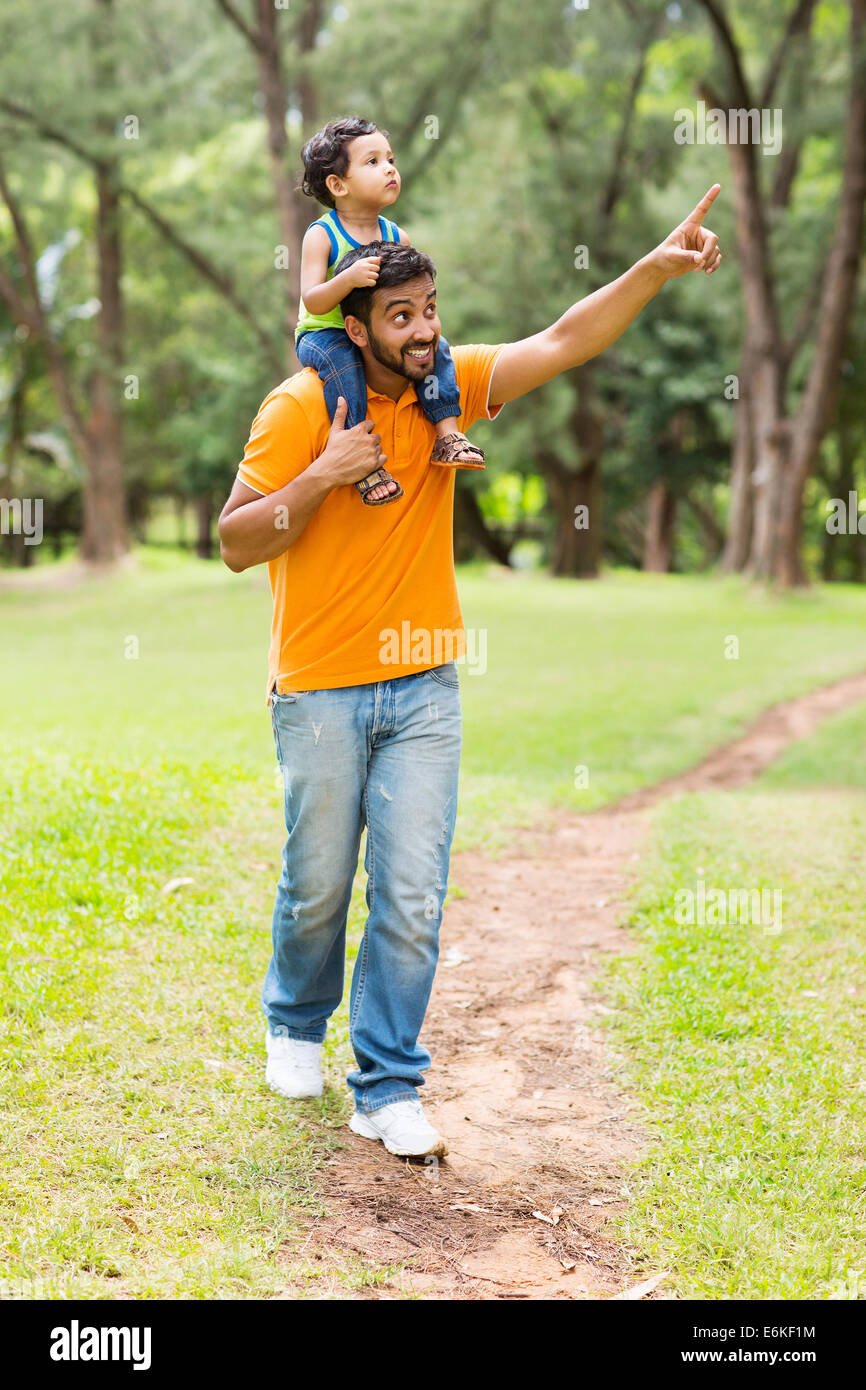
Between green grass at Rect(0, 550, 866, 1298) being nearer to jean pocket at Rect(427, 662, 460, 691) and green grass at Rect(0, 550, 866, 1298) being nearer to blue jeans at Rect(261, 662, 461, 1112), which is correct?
blue jeans at Rect(261, 662, 461, 1112)

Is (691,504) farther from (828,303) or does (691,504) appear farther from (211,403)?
(828,303)

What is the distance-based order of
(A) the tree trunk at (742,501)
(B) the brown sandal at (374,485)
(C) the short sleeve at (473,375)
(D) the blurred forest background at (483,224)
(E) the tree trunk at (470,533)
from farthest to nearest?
(E) the tree trunk at (470,533), (A) the tree trunk at (742,501), (D) the blurred forest background at (483,224), (C) the short sleeve at (473,375), (B) the brown sandal at (374,485)

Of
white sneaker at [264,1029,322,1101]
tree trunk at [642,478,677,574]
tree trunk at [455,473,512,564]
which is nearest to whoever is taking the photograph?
white sneaker at [264,1029,322,1101]

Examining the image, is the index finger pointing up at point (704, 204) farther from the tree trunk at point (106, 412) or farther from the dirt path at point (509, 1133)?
the tree trunk at point (106, 412)

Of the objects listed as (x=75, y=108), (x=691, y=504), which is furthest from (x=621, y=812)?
(x=691, y=504)

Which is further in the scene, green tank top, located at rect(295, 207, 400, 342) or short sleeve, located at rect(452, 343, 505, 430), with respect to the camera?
short sleeve, located at rect(452, 343, 505, 430)

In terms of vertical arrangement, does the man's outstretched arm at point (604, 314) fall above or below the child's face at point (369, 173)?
below

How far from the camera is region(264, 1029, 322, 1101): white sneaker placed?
3.99 m

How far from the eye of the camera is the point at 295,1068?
13.1 feet

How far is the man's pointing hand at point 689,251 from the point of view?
349cm

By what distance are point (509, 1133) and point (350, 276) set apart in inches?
96.5

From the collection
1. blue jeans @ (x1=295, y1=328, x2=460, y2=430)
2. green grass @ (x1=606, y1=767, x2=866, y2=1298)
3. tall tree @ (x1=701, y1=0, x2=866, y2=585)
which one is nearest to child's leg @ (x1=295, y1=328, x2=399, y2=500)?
blue jeans @ (x1=295, y1=328, x2=460, y2=430)

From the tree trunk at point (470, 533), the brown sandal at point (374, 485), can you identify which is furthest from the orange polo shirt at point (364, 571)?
the tree trunk at point (470, 533)

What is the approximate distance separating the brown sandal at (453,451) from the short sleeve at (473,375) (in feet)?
0.54
